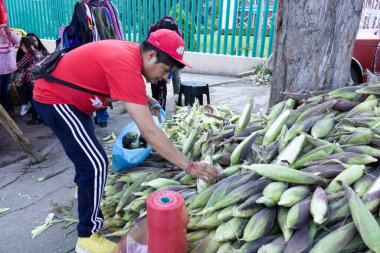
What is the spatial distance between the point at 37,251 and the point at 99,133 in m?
2.55

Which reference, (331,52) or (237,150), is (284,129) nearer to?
(237,150)

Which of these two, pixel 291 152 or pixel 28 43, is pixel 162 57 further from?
pixel 28 43

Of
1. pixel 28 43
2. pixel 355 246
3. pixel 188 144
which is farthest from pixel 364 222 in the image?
pixel 28 43

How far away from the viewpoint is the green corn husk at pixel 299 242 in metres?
1.52

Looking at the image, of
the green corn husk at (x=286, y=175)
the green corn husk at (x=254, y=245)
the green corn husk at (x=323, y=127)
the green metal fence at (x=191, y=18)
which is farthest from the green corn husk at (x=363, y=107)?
the green metal fence at (x=191, y=18)

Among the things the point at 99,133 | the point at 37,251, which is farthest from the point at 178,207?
the point at 99,133

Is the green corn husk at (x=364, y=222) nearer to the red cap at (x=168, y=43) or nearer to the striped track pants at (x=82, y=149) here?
the red cap at (x=168, y=43)

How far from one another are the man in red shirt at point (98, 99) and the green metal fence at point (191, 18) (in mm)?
6309

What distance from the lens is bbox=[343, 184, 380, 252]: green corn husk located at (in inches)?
55.8

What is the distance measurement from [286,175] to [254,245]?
384 millimetres

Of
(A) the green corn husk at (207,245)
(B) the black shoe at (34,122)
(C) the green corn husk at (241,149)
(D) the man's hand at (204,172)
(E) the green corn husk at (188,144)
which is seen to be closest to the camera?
(A) the green corn husk at (207,245)

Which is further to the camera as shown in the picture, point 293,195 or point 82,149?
point 82,149

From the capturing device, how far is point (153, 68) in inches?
82.9

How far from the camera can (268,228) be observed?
65.7 inches
